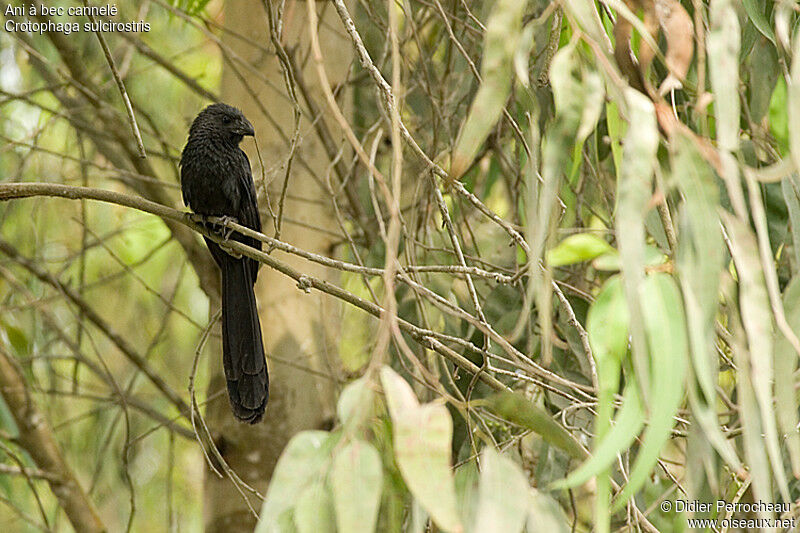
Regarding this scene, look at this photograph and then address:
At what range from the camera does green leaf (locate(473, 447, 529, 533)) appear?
1070 millimetres

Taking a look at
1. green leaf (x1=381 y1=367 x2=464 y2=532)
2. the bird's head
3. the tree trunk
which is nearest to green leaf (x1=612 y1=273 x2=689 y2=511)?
green leaf (x1=381 y1=367 x2=464 y2=532)

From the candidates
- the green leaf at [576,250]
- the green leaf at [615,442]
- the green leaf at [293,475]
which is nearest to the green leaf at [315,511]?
the green leaf at [293,475]

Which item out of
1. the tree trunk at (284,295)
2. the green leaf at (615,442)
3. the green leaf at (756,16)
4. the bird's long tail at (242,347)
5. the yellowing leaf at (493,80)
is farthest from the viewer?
the tree trunk at (284,295)

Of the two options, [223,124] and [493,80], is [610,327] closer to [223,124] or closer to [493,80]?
[493,80]

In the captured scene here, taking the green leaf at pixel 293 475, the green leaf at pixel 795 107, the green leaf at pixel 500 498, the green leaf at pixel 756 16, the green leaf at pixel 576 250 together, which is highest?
the green leaf at pixel 756 16

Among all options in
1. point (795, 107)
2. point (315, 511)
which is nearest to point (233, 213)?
point (315, 511)

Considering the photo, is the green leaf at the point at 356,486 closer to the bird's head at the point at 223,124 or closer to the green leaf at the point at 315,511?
the green leaf at the point at 315,511

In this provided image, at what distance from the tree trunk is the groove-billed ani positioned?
92mm

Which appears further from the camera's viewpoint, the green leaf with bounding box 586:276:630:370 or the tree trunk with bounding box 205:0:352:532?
the tree trunk with bounding box 205:0:352:532

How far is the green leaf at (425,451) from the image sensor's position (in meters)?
1.01

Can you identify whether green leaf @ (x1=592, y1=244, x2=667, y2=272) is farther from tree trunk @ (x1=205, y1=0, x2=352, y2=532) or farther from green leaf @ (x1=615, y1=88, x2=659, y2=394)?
tree trunk @ (x1=205, y1=0, x2=352, y2=532)

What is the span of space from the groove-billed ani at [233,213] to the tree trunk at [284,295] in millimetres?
92

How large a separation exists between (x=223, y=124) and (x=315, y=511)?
5.86 ft

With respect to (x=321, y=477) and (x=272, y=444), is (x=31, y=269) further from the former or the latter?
(x=321, y=477)
